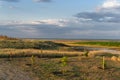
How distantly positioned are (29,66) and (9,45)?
70.1ft

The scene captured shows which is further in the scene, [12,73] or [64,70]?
[64,70]

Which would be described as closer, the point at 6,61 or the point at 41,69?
the point at 41,69

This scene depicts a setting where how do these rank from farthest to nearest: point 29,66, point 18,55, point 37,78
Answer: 1. point 18,55
2. point 29,66
3. point 37,78

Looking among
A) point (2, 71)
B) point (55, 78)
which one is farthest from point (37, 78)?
point (2, 71)

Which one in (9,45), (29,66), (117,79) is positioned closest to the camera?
(117,79)

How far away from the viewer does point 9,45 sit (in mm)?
49312

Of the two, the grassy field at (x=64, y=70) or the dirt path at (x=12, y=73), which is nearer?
the dirt path at (x=12, y=73)

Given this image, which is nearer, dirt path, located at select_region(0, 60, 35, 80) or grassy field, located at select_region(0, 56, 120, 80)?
dirt path, located at select_region(0, 60, 35, 80)

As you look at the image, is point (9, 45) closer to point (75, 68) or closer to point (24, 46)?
point (24, 46)

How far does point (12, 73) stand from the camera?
25234 mm

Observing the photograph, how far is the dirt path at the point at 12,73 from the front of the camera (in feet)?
78.6

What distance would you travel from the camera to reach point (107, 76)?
26.9 m

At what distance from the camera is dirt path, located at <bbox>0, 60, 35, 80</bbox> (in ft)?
78.6

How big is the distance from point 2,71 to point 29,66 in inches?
139
